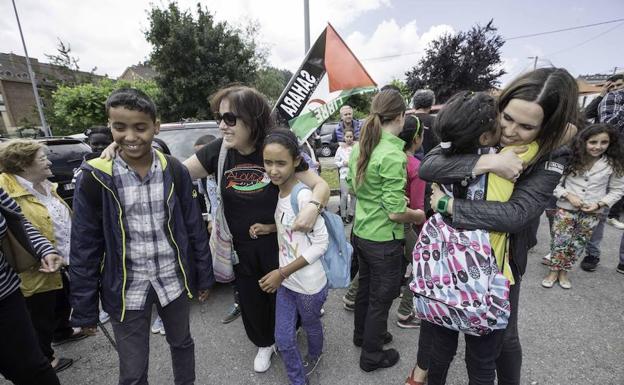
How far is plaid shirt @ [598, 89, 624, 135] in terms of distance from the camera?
4301mm

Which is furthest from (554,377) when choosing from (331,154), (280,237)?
(331,154)

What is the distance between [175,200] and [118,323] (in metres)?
0.73

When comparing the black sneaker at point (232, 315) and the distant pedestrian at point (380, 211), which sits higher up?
the distant pedestrian at point (380, 211)

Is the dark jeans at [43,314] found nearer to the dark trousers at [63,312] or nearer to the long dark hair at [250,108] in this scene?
the dark trousers at [63,312]

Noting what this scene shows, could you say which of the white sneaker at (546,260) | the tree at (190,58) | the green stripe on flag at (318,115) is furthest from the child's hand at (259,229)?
the tree at (190,58)

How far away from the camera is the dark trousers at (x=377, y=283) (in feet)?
6.81

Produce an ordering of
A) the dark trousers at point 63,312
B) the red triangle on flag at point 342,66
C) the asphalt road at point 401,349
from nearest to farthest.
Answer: the asphalt road at point 401,349, the dark trousers at point 63,312, the red triangle on flag at point 342,66

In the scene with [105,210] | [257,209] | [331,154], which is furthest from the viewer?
[331,154]

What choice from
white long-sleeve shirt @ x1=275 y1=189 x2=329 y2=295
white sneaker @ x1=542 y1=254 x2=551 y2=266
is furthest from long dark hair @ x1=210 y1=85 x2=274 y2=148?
white sneaker @ x1=542 y1=254 x2=551 y2=266

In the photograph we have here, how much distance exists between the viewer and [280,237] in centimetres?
192

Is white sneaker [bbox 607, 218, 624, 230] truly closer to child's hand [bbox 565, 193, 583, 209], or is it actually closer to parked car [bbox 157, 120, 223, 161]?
child's hand [bbox 565, 193, 583, 209]

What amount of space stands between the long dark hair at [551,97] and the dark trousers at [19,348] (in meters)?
2.59

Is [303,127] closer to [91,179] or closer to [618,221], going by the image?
[91,179]

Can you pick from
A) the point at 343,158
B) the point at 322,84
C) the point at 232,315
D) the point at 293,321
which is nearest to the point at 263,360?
the point at 293,321
